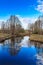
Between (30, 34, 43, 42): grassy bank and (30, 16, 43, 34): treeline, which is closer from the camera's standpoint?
(30, 16, 43, 34): treeline

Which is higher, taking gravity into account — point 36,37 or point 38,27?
point 38,27

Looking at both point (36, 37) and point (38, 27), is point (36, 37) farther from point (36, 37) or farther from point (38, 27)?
point (38, 27)

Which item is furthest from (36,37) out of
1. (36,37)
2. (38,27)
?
(38,27)

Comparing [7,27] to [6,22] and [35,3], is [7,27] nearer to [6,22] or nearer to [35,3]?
[6,22]

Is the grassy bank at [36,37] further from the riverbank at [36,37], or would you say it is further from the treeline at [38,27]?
the treeline at [38,27]

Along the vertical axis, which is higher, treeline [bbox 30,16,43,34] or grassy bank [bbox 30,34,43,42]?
treeline [bbox 30,16,43,34]

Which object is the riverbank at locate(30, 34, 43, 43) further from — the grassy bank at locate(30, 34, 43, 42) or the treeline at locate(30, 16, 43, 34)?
the treeline at locate(30, 16, 43, 34)

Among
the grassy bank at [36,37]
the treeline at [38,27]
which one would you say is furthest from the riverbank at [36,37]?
the treeline at [38,27]

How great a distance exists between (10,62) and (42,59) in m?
1.12

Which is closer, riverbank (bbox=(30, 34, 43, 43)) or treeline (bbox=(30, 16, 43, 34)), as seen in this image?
treeline (bbox=(30, 16, 43, 34))

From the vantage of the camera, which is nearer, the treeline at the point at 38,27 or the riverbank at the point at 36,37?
the treeline at the point at 38,27

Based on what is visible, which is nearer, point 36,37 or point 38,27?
point 38,27

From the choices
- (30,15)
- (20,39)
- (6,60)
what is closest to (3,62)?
(6,60)

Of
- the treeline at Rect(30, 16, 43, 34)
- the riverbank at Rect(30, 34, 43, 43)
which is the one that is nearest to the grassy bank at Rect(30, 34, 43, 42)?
the riverbank at Rect(30, 34, 43, 43)
